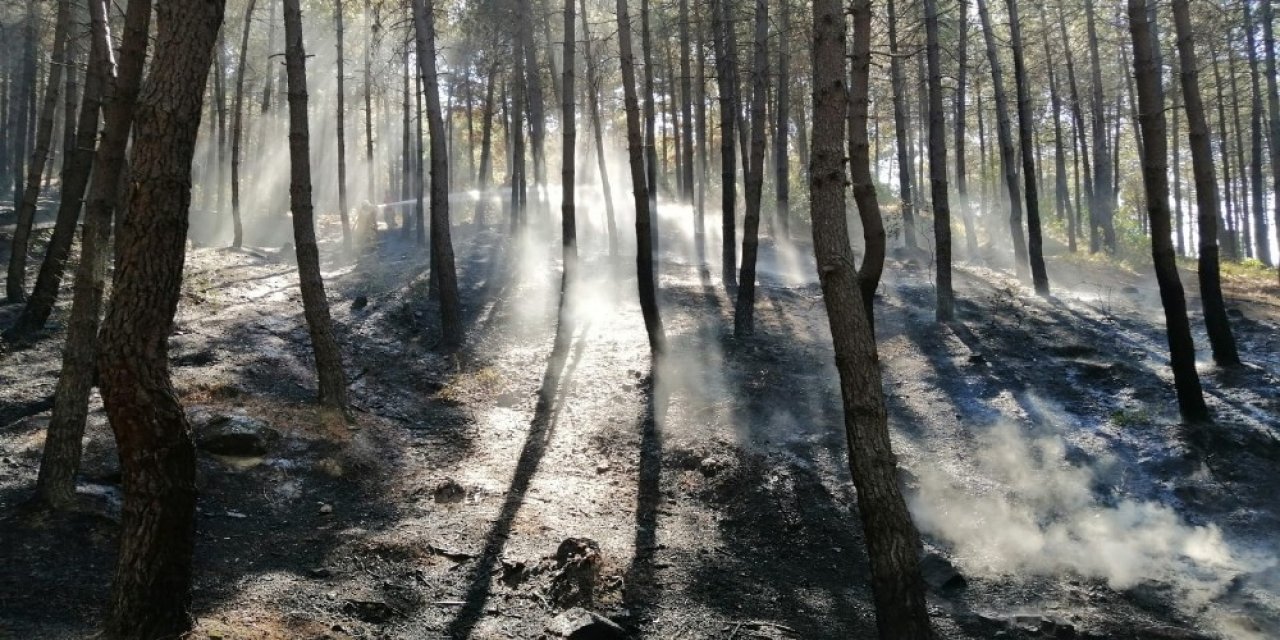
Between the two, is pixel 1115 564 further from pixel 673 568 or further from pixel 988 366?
pixel 988 366

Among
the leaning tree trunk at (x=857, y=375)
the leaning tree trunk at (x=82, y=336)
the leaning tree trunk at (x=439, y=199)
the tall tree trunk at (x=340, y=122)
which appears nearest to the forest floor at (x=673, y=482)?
the leaning tree trunk at (x=82, y=336)

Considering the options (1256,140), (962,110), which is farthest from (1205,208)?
(1256,140)

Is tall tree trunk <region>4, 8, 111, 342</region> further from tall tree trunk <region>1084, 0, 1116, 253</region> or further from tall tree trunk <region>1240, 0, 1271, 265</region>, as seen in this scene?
tall tree trunk <region>1084, 0, 1116, 253</region>

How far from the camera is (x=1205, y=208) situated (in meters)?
13.0

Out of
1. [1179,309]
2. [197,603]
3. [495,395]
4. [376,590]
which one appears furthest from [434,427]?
[1179,309]

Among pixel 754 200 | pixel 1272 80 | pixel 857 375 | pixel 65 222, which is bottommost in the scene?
pixel 857 375

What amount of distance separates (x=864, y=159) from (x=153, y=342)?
6.96 m

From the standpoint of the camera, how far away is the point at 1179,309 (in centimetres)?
1127

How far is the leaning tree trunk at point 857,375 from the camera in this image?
19.6 feet

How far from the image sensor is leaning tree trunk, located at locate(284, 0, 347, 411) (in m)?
11.2

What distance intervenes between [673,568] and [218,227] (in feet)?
106

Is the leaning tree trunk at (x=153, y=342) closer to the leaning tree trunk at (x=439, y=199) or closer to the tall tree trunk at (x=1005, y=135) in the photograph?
the leaning tree trunk at (x=439, y=199)

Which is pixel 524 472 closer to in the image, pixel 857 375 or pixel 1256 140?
pixel 857 375

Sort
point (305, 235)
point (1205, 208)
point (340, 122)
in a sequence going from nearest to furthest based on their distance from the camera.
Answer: point (305, 235) < point (1205, 208) < point (340, 122)
